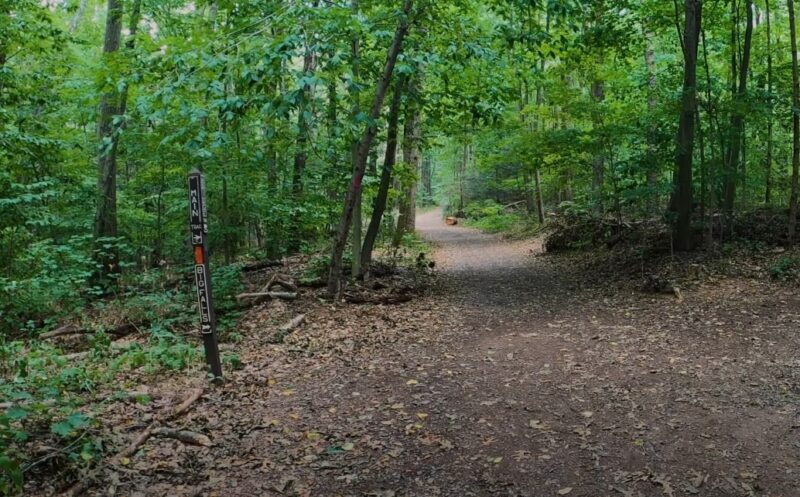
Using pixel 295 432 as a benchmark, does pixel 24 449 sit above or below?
above

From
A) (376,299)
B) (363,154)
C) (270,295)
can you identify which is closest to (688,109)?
(363,154)

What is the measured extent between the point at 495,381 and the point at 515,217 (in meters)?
21.2

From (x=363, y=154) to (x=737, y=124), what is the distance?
7396mm

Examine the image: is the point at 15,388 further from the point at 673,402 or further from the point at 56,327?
the point at 673,402

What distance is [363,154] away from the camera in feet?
28.3

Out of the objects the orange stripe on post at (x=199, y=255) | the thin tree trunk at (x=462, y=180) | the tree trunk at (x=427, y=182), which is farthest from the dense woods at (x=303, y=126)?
the tree trunk at (x=427, y=182)

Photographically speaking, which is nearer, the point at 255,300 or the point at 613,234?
the point at 255,300

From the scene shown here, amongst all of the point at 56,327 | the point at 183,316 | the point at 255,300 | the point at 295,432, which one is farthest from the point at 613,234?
the point at 56,327

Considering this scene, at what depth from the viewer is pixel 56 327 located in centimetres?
861

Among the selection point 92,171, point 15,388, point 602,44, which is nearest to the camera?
point 15,388

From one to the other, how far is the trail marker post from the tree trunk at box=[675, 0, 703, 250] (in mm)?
8585

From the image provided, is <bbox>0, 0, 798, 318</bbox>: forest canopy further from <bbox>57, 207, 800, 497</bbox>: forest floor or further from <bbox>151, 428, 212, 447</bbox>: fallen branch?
<bbox>151, 428, 212, 447</bbox>: fallen branch

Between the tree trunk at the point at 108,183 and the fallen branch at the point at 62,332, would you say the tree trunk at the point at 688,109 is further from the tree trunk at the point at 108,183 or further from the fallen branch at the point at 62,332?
the tree trunk at the point at 108,183

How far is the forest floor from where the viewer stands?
3840mm
